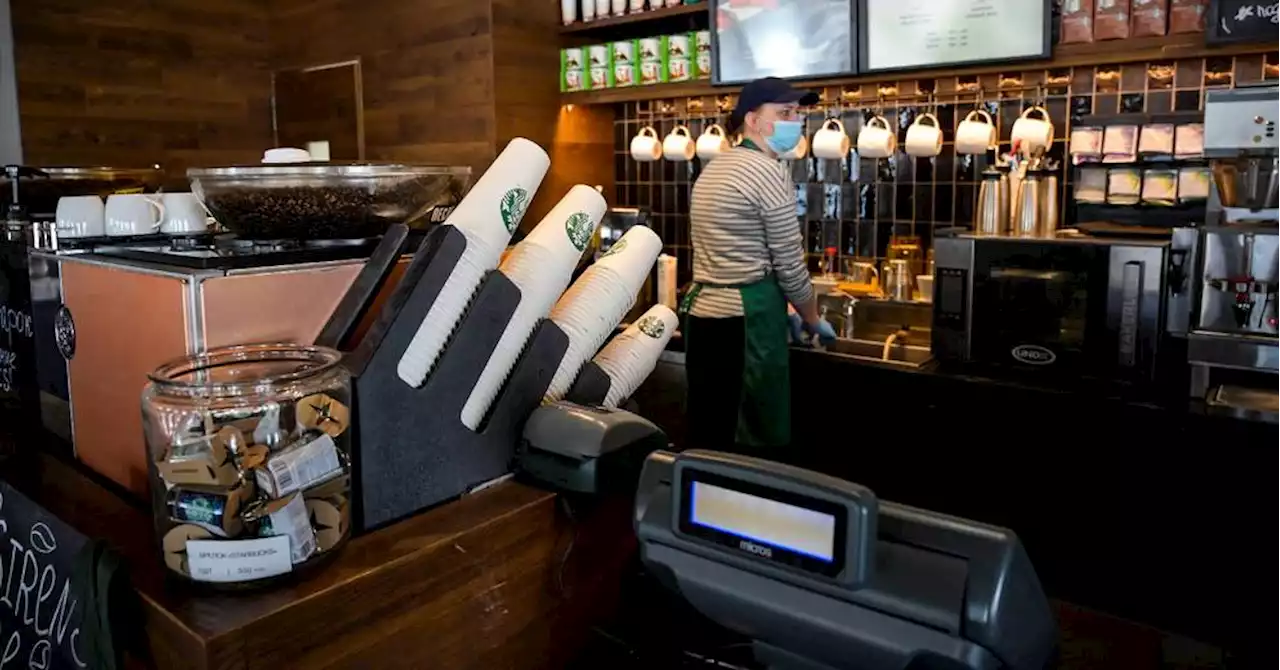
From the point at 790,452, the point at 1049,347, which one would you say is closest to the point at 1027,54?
the point at 1049,347

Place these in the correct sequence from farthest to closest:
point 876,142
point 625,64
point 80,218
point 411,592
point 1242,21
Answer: point 625,64, point 876,142, point 1242,21, point 80,218, point 411,592

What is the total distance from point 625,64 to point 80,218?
9.00 feet

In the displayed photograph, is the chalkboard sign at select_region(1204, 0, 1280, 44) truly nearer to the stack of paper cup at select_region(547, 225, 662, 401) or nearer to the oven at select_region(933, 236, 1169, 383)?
the oven at select_region(933, 236, 1169, 383)

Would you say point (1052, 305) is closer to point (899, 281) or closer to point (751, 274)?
point (899, 281)

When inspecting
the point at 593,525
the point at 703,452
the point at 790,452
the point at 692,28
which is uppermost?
the point at 692,28

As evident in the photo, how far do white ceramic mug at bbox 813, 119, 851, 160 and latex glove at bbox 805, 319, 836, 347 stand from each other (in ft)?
2.11

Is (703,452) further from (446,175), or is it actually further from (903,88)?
(903,88)

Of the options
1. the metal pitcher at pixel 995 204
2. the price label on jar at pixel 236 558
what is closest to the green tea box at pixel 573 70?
the metal pitcher at pixel 995 204

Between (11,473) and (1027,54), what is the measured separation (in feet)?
9.08

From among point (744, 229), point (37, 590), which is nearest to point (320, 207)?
point (37, 590)

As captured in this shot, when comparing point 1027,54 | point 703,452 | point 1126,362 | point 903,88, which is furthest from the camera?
point 903,88

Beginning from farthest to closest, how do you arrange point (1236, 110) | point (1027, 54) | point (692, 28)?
point (692, 28)
point (1027, 54)
point (1236, 110)

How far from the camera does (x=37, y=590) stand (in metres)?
1.14

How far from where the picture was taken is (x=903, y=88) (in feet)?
11.4
